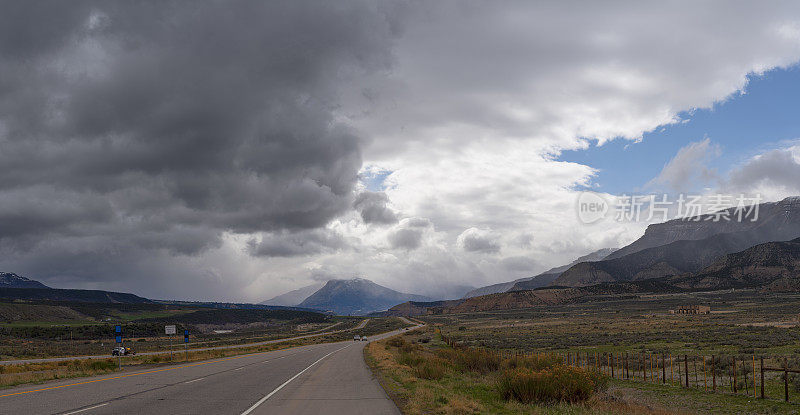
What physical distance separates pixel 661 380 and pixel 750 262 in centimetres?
20691

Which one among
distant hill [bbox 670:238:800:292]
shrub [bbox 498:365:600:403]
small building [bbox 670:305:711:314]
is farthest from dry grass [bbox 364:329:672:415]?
distant hill [bbox 670:238:800:292]

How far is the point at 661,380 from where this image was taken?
86.7 feet

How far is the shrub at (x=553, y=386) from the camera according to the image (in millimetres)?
15867

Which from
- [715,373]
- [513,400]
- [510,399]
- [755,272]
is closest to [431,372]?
[510,399]

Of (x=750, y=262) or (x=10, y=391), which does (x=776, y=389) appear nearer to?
(x=10, y=391)

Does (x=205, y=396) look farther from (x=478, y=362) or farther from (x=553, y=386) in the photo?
(x=478, y=362)

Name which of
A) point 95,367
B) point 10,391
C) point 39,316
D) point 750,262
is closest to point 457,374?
point 10,391

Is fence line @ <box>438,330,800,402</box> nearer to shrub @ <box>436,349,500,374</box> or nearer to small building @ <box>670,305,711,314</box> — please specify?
shrub @ <box>436,349,500,374</box>

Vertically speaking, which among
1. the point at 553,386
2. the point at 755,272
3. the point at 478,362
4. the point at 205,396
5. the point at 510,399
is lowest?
the point at 755,272

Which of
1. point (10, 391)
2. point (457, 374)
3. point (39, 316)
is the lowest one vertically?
point (39, 316)

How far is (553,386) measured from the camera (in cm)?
1589

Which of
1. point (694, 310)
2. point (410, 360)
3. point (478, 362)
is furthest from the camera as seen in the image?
point (694, 310)

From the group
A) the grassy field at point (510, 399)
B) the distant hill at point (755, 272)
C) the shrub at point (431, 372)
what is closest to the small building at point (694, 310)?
the distant hill at point (755, 272)

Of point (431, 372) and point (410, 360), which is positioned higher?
point (431, 372)
